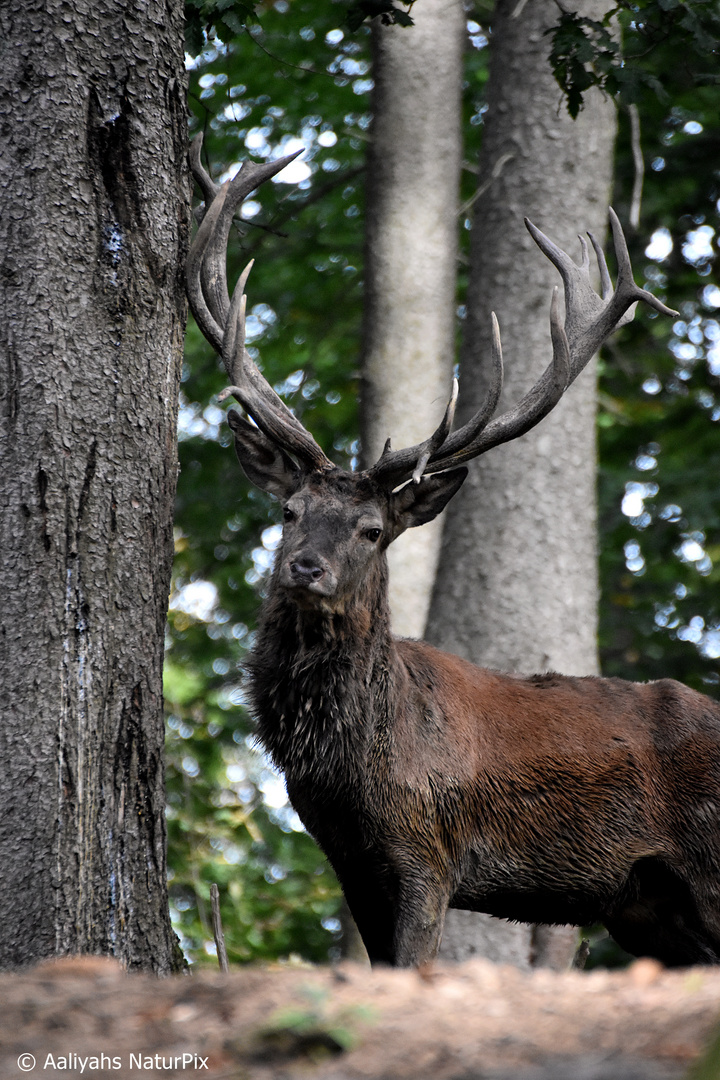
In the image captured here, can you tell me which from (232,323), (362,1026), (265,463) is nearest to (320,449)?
(265,463)

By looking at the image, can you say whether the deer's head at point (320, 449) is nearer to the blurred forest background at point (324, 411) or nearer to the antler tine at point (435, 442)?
the antler tine at point (435, 442)

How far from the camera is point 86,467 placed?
4.34 meters

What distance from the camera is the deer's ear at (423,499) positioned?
19.1 ft

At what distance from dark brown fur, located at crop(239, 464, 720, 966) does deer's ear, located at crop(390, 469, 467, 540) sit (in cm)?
1

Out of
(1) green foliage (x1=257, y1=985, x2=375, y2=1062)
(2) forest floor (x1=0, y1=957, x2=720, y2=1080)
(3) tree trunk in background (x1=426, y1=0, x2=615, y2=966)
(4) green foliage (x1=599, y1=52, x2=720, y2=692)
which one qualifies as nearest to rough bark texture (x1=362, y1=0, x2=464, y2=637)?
(3) tree trunk in background (x1=426, y1=0, x2=615, y2=966)

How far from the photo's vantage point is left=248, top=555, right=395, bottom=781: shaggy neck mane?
16.9ft

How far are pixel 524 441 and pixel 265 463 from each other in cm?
257

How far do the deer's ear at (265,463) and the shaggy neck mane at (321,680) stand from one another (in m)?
0.67

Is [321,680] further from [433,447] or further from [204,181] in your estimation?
[204,181]

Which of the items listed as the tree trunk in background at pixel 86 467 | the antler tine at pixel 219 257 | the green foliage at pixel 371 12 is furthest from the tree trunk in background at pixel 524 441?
the tree trunk in background at pixel 86 467

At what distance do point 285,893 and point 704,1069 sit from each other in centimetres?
1154

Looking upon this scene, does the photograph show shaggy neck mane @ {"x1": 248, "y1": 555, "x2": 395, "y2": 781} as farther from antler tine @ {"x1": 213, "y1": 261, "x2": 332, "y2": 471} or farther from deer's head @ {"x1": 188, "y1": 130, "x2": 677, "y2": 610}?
antler tine @ {"x1": 213, "y1": 261, "x2": 332, "y2": 471}

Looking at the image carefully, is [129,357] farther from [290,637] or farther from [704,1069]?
[704,1069]

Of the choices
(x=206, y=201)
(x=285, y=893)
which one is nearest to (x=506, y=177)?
(x=206, y=201)
